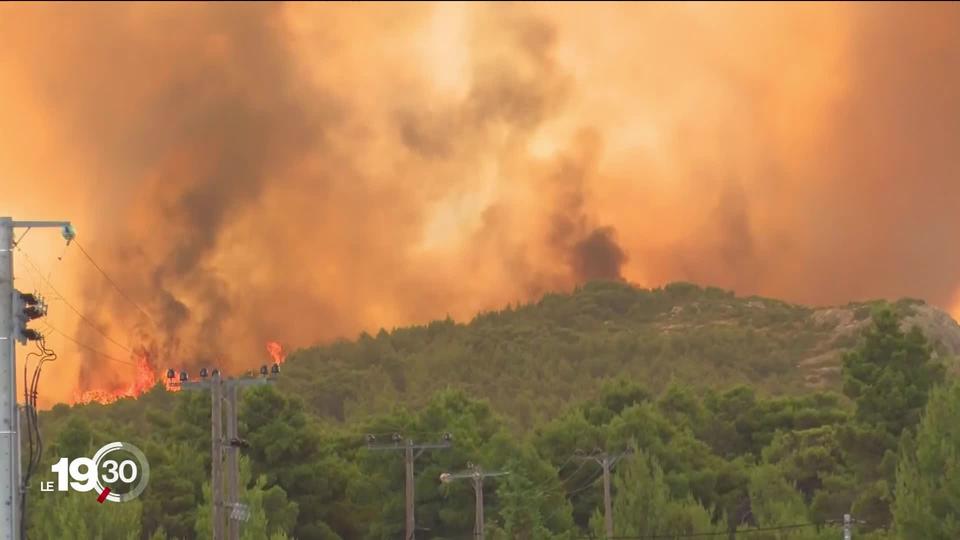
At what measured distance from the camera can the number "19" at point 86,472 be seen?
4026 inches

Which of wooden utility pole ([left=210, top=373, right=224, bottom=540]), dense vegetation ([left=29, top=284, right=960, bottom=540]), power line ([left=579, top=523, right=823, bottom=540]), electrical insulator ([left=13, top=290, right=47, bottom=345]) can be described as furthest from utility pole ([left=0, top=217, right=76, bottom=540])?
power line ([left=579, top=523, right=823, bottom=540])

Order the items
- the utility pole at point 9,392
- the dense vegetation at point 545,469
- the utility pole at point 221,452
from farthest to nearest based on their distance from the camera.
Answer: the dense vegetation at point 545,469, the utility pole at point 221,452, the utility pole at point 9,392

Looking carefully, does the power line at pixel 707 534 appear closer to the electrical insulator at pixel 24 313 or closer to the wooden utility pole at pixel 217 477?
the wooden utility pole at pixel 217 477

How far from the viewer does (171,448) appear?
117m

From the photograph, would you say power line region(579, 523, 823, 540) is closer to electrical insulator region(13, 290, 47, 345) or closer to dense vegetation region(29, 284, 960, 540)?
dense vegetation region(29, 284, 960, 540)

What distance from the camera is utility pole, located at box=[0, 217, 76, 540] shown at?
3547cm

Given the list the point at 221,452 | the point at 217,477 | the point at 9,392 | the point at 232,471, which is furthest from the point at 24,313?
the point at 232,471

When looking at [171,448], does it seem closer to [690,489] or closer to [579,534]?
[579,534]

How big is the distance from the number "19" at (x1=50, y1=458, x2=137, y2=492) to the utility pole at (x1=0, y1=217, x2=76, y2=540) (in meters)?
60.8

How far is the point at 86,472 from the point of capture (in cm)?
10788

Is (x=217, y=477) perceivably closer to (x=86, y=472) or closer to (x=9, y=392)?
(x=9, y=392)

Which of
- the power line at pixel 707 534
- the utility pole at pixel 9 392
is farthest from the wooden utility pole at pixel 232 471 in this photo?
the power line at pixel 707 534

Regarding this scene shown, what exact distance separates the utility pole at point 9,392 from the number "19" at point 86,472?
199 ft

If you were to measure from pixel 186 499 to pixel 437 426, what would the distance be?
1978 cm
